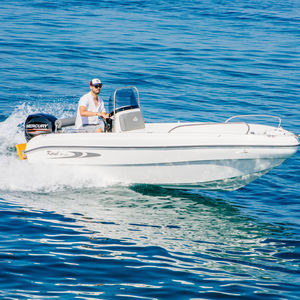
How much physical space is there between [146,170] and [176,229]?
135 cm

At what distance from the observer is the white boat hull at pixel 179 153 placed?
7.99 m

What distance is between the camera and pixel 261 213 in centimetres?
823

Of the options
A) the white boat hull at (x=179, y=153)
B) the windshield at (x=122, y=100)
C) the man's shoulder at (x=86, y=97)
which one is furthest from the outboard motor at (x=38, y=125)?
the windshield at (x=122, y=100)

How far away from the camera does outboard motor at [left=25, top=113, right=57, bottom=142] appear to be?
8.91 metres

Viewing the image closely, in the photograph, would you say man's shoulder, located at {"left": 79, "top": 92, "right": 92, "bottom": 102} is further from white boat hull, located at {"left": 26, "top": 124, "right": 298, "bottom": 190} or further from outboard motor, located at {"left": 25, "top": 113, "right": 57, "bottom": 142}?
outboard motor, located at {"left": 25, "top": 113, "right": 57, "bottom": 142}

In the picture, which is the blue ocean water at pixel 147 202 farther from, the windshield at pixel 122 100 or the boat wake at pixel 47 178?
the windshield at pixel 122 100

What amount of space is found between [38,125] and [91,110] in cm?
95

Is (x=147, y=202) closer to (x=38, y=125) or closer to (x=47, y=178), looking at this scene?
(x=47, y=178)

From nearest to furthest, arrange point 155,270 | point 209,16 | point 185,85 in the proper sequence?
point 155,270, point 185,85, point 209,16

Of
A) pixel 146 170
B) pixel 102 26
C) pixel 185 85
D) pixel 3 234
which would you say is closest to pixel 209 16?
pixel 102 26

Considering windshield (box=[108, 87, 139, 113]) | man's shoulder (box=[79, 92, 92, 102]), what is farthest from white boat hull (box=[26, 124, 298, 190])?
man's shoulder (box=[79, 92, 92, 102])

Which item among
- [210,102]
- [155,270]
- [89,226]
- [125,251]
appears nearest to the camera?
[155,270]

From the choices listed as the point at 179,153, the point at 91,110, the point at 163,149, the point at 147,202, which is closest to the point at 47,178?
the point at 91,110

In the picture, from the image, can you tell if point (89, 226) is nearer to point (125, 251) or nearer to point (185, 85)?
point (125, 251)
